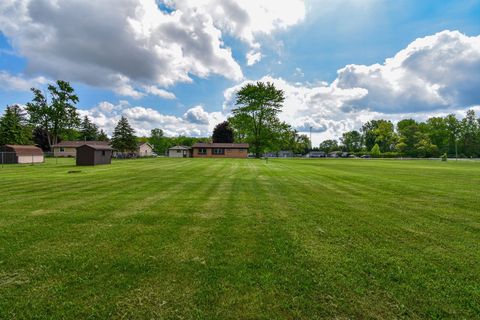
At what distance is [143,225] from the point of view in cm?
539

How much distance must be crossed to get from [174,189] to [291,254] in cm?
697

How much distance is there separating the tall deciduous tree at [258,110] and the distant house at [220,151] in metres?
2.90

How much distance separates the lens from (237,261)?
147 inches

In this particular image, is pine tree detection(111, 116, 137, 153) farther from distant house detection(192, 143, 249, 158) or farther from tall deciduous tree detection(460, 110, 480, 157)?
tall deciduous tree detection(460, 110, 480, 157)

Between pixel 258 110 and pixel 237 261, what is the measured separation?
50.0 meters

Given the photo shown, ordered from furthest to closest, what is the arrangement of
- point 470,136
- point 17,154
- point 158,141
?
point 158,141 → point 470,136 → point 17,154

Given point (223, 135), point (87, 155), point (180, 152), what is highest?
point (223, 135)

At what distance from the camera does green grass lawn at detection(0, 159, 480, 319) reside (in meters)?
2.72

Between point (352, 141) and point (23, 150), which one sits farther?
point (352, 141)

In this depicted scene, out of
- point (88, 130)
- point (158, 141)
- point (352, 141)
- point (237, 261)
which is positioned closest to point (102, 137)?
point (88, 130)

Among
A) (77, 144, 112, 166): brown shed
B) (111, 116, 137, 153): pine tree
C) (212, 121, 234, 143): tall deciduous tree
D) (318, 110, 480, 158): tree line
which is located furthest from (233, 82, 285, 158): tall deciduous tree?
(318, 110, 480, 158): tree line

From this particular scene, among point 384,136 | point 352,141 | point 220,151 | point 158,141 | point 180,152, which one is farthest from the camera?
point 352,141

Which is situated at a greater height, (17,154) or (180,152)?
(180,152)

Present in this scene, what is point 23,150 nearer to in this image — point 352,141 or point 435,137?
point 435,137
